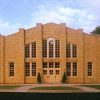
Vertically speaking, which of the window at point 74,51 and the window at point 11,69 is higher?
the window at point 74,51

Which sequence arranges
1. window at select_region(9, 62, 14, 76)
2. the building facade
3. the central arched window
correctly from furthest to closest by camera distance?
the central arched window
window at select_region(9, 62, 14, 76)
the building facade

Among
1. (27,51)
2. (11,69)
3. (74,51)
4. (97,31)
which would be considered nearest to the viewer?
(11,69)

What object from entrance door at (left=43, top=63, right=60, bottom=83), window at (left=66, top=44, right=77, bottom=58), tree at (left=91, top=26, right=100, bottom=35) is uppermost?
tree at (left=91, top=26, right=100, bottom=35)

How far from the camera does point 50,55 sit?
4772cm

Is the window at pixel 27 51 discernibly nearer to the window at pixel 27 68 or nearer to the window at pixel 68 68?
→ the window at pixel 27 68

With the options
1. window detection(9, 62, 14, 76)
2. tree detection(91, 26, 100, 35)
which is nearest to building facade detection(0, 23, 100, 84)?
window detection(9, 62, 14, 76)

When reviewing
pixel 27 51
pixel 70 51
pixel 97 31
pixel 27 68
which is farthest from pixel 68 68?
pixel 97 31

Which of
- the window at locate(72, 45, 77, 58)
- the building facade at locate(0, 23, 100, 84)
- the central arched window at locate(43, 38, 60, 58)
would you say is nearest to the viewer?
the building facade at locate(0, 23, 100, 84)

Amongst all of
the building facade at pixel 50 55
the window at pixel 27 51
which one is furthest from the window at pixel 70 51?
the window at pixel 27 51

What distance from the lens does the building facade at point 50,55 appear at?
47188mm

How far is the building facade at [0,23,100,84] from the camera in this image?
47.2 m

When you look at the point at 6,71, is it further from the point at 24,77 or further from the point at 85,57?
the point at 85,57

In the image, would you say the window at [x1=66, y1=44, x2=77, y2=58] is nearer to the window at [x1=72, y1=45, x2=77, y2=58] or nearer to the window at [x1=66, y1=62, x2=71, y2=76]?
the window at [x1=72, y1=45, x2=77, y2=58]

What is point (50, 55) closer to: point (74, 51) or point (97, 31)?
point (74, 51)
